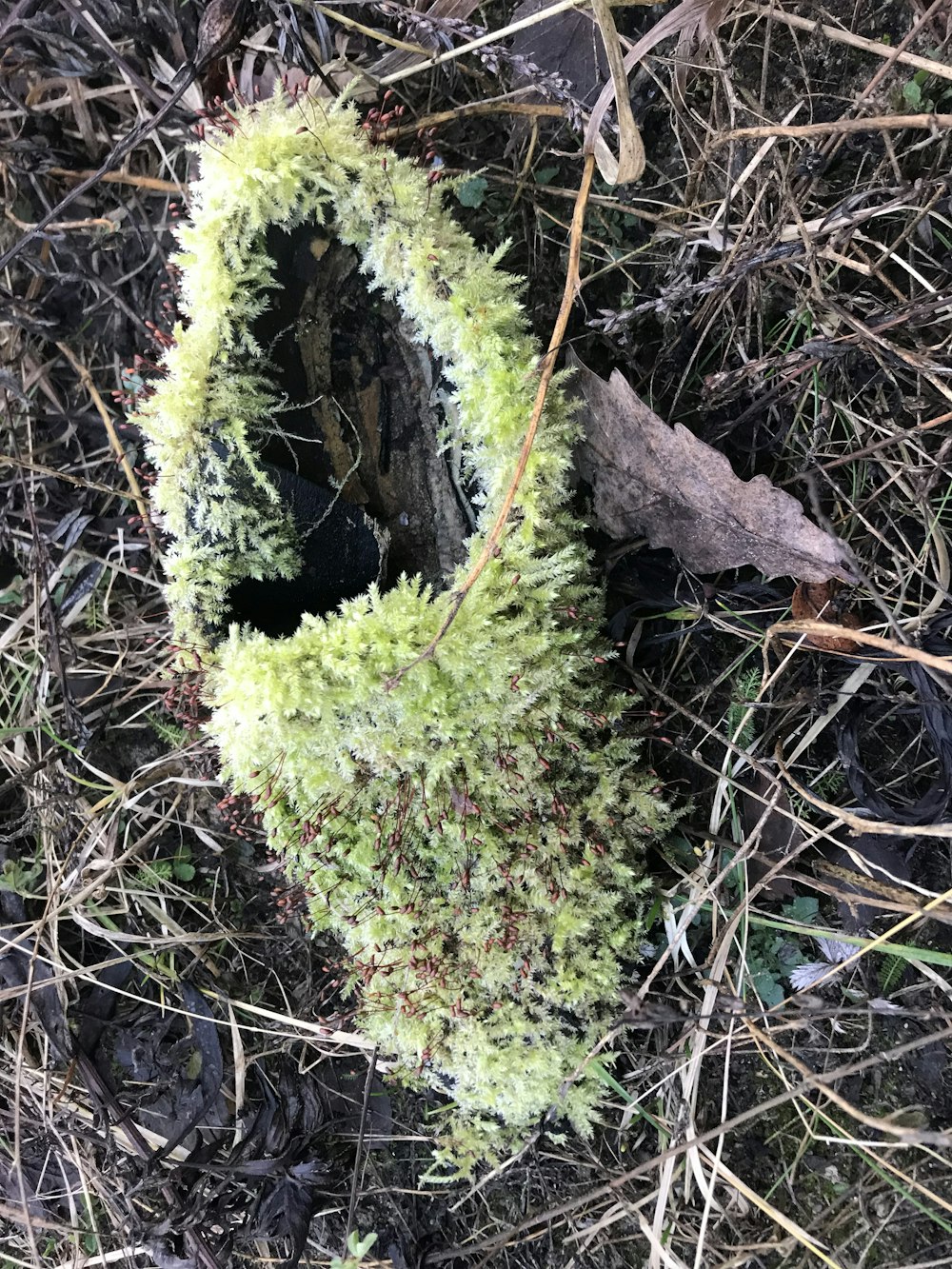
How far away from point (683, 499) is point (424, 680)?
2.18 ft

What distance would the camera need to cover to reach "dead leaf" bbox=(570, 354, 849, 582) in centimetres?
170

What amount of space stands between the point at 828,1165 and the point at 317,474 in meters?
1.89

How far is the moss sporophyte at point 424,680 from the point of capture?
5.64 feet

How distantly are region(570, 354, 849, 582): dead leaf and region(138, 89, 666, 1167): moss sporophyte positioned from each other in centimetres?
12

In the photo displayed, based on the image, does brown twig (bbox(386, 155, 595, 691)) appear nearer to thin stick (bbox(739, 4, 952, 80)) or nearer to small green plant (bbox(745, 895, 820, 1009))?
thin stick (bbox(739, 4, 952, 80))

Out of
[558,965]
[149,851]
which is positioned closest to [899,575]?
[558,965]

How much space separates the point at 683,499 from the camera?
1.83 m

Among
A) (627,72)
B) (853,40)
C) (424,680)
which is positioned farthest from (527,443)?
(853,40)

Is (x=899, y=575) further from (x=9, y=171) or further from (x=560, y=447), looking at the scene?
(x=9, y=171)

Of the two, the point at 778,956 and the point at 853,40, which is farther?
the point at 778,956

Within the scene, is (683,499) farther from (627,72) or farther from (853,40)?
(853,40)

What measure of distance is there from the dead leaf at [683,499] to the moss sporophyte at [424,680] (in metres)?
0.12

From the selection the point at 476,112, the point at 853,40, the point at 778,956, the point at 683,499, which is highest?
the point at 476,112

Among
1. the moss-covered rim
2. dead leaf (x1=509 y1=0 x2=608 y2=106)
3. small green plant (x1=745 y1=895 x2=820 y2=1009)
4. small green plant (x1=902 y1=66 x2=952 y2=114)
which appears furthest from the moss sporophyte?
small green plant (x1=902 y1=66 x2=952 y2=114)
